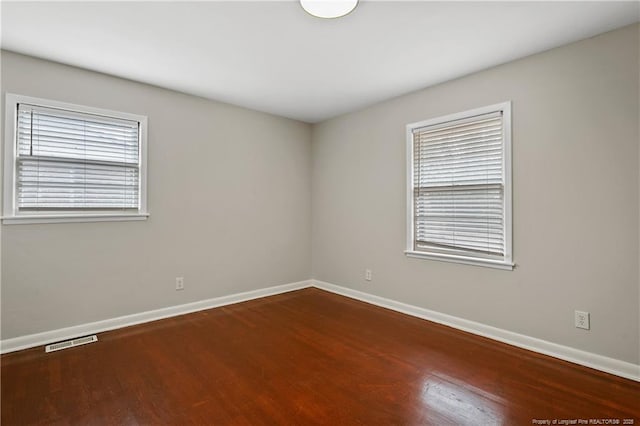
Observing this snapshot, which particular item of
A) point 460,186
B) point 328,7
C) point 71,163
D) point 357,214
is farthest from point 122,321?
point 460,186

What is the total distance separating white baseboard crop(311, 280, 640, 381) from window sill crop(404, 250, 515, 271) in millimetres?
554

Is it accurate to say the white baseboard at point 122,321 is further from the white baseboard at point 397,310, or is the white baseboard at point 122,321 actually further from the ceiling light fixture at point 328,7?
the ceiling light fixture at point 328,7

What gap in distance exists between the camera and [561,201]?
249 centimetres

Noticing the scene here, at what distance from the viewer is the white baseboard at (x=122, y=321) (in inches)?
103

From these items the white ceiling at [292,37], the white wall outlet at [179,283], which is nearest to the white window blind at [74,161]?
the white ceiling at [292,37]

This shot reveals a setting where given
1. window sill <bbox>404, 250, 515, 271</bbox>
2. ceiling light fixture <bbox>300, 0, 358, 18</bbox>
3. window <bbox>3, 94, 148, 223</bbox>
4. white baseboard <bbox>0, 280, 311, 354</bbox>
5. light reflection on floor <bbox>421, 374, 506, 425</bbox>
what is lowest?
light reflection on floor <bbox>421, 374, 506, 425</bbox>

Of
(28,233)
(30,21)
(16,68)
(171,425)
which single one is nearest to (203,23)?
(30,21)

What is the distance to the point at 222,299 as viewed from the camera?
382 centimetres

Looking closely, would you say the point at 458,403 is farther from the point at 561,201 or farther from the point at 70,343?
the point at 70,343

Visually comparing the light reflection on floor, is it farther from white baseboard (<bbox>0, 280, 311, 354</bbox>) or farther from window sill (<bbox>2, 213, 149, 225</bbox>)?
window sill (<bbox>2, 213, 149, 225</bbox>)

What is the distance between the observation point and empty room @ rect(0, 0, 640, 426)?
2037 mm

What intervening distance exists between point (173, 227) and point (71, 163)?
106 centimetres

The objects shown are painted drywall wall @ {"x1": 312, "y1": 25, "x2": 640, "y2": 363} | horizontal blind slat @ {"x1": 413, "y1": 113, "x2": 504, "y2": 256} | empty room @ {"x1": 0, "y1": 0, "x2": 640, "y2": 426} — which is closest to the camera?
empty room @ {"x1": 0, "y1": 0, "x2": 640, "y2": 426}

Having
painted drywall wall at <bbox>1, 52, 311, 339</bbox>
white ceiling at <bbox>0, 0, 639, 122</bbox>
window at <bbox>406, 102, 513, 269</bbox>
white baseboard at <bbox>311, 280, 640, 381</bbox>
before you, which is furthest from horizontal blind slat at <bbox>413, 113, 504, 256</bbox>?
painted drywall wall at <bbox>1, 52, 311, 339</bbox>
